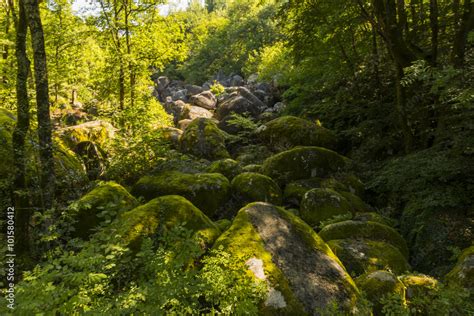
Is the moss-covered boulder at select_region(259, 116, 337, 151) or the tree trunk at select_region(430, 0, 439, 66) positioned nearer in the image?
the tree trunk at select_region(430, 0, 439, 66)

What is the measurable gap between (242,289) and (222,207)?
4.95 m

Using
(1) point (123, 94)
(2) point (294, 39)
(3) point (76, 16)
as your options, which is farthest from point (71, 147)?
(2) point (294, 39)

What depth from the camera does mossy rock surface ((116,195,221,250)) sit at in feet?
15.4

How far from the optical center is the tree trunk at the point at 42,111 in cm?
560

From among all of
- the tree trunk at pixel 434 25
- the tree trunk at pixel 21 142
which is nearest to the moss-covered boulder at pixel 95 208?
the tree trunk at pixel 21 142

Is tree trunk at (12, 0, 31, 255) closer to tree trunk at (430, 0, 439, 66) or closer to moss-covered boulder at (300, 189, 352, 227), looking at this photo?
moss-covered boulder at (300, 189, 352, 227)

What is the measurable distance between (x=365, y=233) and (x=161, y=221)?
398cm

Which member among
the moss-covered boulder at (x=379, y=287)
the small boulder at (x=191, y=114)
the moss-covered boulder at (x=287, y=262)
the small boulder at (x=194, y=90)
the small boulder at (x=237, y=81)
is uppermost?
the small boulder at (x=237, y=81)

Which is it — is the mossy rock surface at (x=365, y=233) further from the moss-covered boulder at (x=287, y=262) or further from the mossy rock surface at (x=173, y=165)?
the mossy rock surface at (x=173, y=165)

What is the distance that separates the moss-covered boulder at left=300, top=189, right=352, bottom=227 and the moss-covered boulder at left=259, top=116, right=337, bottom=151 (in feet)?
14.5

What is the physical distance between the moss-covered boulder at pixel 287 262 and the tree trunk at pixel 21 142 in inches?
173

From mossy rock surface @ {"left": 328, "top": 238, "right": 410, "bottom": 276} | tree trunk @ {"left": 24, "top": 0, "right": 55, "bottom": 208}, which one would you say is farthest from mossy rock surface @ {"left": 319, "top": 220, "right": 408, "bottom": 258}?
tree trunk @ {"left": 24, "top": 0, "right": 55, "bottom": 208}

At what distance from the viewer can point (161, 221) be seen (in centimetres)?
502

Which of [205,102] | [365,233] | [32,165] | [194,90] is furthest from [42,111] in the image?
[194,90]
